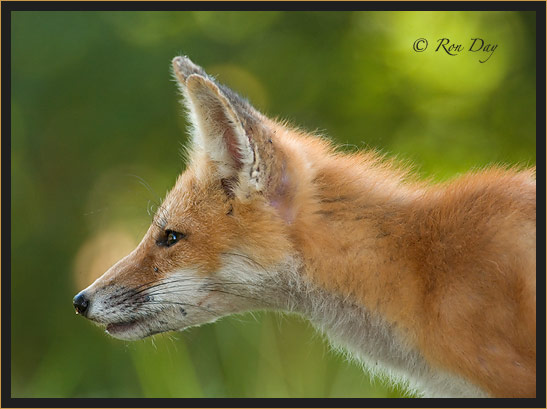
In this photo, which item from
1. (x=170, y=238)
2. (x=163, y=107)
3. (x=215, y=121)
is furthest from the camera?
(x=163, y=107)

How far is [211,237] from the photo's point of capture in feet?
15.5

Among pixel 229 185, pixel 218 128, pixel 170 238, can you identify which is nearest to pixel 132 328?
pixel 170 238

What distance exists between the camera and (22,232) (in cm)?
1234

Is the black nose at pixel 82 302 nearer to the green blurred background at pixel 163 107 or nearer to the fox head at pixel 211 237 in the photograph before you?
the fox head at pixel 211 237

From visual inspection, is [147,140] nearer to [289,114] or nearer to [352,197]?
[289,114]

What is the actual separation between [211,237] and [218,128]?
674mm

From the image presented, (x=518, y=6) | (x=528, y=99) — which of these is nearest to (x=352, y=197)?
(x=518, y=6)

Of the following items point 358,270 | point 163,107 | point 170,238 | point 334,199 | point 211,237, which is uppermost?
point 163,107

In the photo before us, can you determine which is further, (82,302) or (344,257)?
(82,302)

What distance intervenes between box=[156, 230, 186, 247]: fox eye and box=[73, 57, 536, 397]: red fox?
1 centimetres

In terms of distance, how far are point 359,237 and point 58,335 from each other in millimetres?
7927

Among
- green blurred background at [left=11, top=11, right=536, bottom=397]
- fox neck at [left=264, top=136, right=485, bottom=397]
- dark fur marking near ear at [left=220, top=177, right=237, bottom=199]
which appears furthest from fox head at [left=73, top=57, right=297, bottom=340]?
green blurred background at [left=11, top=11, right=536, bottom=397]

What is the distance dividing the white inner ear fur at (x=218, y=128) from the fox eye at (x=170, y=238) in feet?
1.54

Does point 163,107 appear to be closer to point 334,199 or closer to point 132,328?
point 132,328
